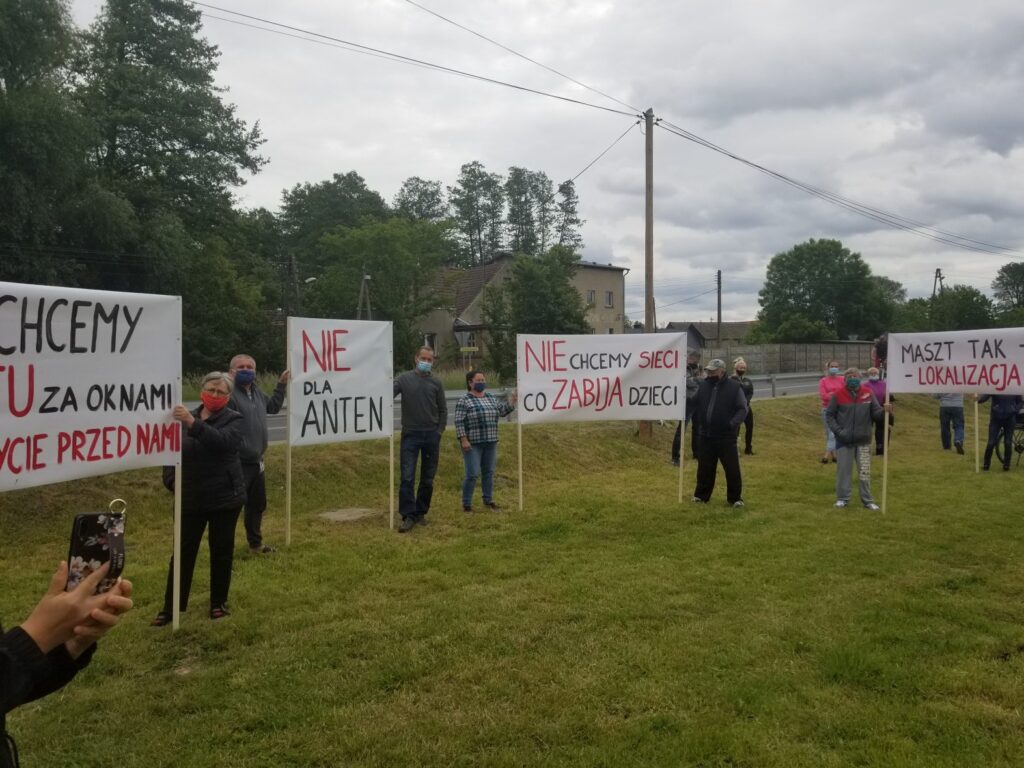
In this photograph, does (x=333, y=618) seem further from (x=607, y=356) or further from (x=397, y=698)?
(x=607, y=356)

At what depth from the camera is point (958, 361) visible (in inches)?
374

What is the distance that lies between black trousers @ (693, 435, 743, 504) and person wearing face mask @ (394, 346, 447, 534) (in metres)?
3.60

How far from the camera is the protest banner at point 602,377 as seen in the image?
9.70 meters

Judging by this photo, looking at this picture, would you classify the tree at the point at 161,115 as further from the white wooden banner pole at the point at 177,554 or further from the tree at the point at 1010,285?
the tree at the point at 1010,285

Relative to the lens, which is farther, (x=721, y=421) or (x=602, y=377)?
(x=602, y=377)

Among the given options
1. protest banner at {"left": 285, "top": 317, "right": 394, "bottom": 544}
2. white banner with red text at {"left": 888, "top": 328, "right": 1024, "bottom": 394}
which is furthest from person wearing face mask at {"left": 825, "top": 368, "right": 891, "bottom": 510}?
protest banner at {"left": 285, "top": 317, "right": 394, "bottom": 544}

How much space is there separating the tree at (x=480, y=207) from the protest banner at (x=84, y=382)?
231 feet

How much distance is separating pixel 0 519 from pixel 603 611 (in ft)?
21.9

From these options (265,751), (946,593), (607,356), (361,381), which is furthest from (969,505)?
(265,751)

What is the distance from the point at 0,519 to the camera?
26.1ft

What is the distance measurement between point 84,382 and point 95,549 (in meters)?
2.95

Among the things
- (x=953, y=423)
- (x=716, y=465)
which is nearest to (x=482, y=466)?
(x=716, y=465)

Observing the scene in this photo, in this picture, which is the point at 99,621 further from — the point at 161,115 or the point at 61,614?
the point at 161,115

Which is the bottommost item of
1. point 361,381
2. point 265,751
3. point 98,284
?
point 265,751
